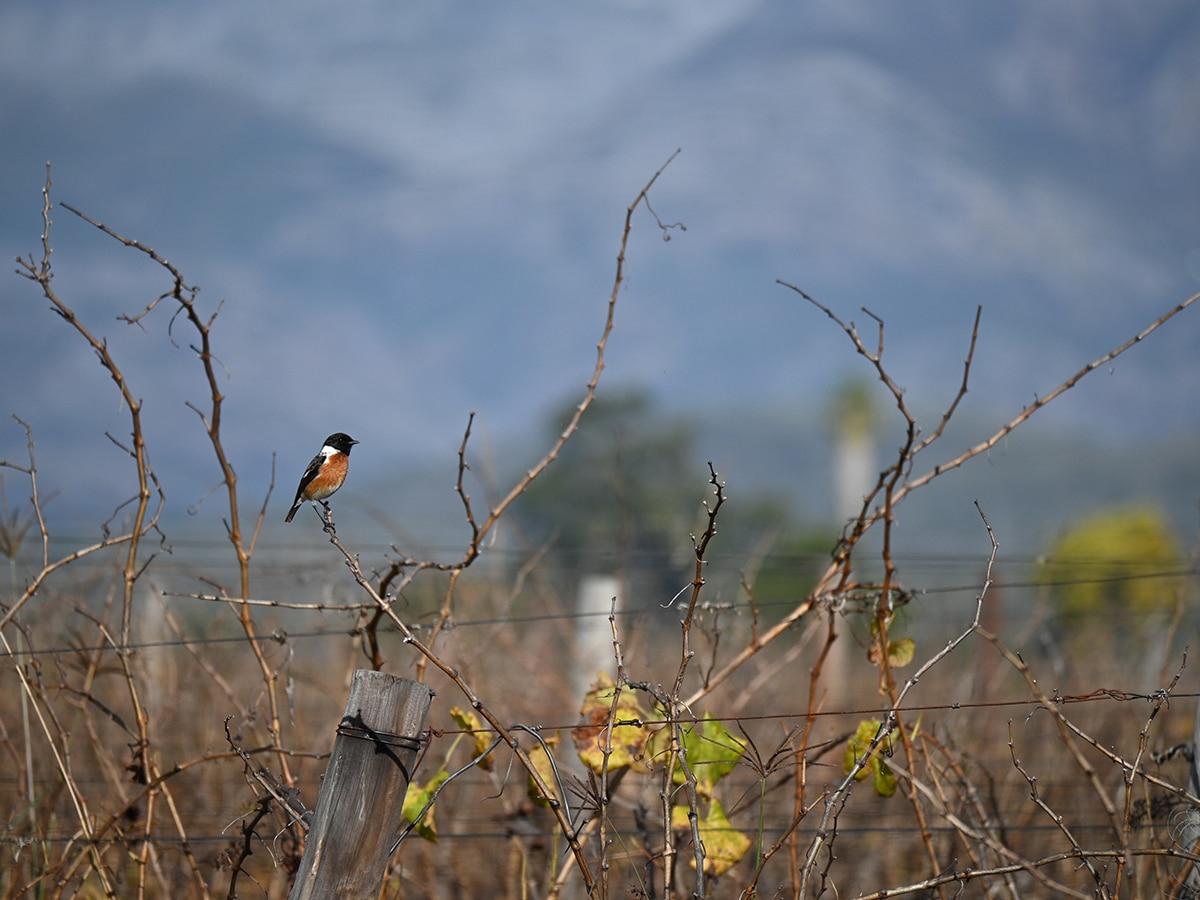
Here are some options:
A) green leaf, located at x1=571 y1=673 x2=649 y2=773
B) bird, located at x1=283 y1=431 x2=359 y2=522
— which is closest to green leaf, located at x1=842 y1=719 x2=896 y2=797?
Result: green leaf, located at x1=571 y1=673 x2=649 y2=773

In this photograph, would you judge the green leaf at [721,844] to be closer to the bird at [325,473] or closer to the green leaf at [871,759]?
the green leaf at [871,759]

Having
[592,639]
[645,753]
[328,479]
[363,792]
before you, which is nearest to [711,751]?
[645,753]

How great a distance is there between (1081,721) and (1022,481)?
420ft

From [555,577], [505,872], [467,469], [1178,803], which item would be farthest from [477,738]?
[555,577]

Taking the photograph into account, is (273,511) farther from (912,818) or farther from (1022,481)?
(1022,481)

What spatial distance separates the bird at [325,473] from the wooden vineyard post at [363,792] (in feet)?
3.20

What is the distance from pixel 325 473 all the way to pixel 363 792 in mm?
1099

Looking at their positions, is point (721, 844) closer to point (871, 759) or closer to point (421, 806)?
point (871, 759)

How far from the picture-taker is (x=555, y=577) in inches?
420

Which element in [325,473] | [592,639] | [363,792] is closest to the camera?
[363,792]

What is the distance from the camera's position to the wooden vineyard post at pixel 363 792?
6.41 ft

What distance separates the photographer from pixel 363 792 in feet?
6.52

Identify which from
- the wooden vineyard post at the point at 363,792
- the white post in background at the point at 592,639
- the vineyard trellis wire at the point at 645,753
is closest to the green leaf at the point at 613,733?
the vineyard trellis wire at the point at 645,753

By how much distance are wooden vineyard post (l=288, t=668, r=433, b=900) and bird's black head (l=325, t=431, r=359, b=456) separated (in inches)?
41.2
